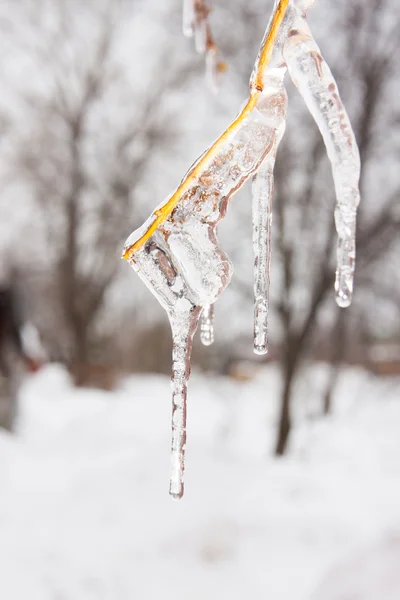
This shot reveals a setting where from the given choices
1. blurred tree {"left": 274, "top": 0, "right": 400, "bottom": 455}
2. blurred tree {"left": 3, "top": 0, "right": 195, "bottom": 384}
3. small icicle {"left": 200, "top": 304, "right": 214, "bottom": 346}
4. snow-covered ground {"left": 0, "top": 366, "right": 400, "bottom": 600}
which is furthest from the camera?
blurred tree {"left": 3, "top": 0, "right": 195, "bottom": 384}

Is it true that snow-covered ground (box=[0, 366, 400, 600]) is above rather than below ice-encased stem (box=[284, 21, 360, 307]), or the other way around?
below

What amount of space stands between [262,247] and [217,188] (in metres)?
0.10

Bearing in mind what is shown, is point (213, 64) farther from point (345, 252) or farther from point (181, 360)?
point (181, 360)

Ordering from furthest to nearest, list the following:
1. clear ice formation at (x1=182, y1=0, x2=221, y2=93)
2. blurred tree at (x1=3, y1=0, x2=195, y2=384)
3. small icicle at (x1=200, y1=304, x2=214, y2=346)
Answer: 1. blurred tree at (x1=3, y1=0, x2=195, y2=384)
2. clear ice formation at (x1=182, y1=0, x2=221, y2=93)
3. small icicle at (x1=200, y1=304, x2=214, y2=346)

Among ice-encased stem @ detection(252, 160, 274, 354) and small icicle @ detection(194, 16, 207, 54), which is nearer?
ice-encased stem @ detection(252, 160, 274, 354)

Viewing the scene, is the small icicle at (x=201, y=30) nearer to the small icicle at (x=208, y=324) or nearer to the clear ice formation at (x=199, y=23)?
the clear ice formation at (x=199, y=23)

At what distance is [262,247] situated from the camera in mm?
620

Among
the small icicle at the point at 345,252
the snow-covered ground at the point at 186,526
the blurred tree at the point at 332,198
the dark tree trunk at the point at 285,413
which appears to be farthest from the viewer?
the dark tree trunk at the point at 285,413

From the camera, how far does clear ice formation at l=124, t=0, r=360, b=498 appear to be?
568 millimetres

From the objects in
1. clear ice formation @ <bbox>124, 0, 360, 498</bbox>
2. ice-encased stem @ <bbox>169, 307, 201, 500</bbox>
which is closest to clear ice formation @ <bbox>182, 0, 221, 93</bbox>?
clear ice formation @ <bbox>124, 0, 360, 498</bbox>

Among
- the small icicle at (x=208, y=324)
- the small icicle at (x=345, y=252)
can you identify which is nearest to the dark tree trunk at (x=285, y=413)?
the small icicle at (x=208, y=324)

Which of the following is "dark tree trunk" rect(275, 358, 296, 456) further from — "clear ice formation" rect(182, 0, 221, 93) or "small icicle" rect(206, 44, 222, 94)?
"clear ice formation" rect(182, 0, 221, 93)

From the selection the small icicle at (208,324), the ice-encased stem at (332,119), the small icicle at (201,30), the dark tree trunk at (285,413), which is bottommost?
the dark tree trunk at (285,413)

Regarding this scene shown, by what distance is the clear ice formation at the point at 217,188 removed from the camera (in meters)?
0.57
